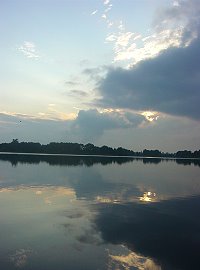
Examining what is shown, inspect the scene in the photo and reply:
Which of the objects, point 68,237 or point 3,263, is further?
point 68,237

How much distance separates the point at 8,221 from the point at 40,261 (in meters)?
6.62

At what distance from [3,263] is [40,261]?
133 centimetres

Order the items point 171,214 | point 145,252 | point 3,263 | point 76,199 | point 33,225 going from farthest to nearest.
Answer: point 76,199 < point 171,214 < point 33,225 < point 145,252 < point 3,263

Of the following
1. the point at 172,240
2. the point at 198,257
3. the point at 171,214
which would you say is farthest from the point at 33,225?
the point at 171,214

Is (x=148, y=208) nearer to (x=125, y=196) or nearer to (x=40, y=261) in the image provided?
(x=125, y=196)

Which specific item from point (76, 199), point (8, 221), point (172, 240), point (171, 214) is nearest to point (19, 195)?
point (76, 199)

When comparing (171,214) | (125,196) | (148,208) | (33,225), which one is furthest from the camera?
(125,196)

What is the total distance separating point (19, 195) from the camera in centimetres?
2802

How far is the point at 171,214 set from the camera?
23594 mm

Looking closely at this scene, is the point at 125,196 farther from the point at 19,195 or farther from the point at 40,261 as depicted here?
the point at 40,261

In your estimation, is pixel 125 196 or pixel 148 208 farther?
pixel 125 196

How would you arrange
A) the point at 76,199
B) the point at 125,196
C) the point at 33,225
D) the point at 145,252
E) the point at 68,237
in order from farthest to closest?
1. the point at 125,196
2. the point at 76,199
3. the point at 33,225
4. the point at 68,237
5. the point at 145,252

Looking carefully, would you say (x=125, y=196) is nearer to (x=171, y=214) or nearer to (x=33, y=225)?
(x=171, y=214)

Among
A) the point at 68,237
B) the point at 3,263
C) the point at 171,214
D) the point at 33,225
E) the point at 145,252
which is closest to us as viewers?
the point at 3,263
